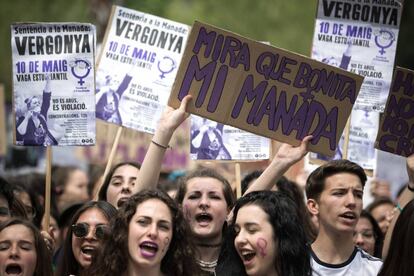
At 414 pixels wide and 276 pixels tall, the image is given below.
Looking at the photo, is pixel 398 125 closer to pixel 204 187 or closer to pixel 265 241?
pixel 204 187

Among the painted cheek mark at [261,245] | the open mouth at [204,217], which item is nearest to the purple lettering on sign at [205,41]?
the open mouth at [204,217]

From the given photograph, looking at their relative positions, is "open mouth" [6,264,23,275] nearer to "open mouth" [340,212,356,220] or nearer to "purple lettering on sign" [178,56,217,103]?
"purple lettering on sign" [178,56,217,103]

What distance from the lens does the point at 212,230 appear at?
8562 millimetres

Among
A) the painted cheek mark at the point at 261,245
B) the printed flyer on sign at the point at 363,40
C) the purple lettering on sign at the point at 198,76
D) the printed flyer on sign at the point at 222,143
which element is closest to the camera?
the painted cheek mark at the point at 261,245

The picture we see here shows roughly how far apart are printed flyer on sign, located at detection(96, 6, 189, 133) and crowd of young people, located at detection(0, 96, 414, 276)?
887 mm

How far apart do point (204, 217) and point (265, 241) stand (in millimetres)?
1070

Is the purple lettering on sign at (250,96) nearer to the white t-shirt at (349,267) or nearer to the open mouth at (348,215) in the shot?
the open mouth at (348,215)

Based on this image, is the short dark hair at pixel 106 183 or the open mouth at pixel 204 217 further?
the short dark hair at pixel 106 183

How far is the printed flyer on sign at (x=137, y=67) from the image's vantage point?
10.2m

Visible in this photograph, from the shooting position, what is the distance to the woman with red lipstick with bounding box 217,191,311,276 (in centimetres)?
761

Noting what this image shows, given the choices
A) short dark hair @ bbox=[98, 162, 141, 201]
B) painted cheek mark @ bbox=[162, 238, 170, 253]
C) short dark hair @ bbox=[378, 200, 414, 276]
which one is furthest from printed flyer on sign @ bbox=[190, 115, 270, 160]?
short dark hair @ bbox=[378, 200, 414, 276]

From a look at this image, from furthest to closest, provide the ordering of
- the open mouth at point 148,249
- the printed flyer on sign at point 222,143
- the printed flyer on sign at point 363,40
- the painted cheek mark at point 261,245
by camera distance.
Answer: the printed flyer on sign at point 363,40 → the printed flyer on sign at point 222,143 → the painted cheek mark at point 261,245 → the open mouth at point 148,249

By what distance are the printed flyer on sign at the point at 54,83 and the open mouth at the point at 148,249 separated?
6.86 ft

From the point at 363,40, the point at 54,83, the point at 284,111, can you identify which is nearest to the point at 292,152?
the point at 284,111
